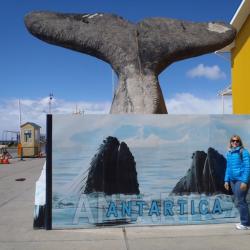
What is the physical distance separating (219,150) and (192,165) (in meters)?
0.51

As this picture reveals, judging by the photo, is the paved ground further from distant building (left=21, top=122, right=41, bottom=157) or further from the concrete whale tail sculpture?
distant building (left=21, top=122, right=41, bottom=157)

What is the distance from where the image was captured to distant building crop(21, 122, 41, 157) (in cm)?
3219

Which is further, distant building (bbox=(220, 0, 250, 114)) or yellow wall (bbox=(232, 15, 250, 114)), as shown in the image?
yellow wall (bbox=(232, 15, 250, 114))

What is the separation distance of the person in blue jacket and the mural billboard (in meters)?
0.40

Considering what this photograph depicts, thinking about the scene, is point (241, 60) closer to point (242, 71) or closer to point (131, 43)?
point (242, 71)

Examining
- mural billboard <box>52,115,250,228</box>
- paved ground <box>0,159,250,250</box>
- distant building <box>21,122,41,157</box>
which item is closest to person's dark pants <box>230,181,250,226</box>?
paved ground <box>0,159,250,250</box>

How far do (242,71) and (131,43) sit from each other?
7856 mm

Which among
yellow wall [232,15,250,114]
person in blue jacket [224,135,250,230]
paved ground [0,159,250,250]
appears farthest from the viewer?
yellow wall [232,15,250,114]

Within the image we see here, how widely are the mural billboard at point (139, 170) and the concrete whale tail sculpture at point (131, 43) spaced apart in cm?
104

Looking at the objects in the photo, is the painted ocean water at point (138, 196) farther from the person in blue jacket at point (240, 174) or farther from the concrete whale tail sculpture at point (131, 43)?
the concrete whale tail sculpture at point (131, 43)

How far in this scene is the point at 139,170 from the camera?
7.12m

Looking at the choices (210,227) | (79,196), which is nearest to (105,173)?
(79,196)

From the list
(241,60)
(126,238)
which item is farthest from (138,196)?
(241,60)

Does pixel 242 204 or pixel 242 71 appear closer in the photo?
pixel 242 204
